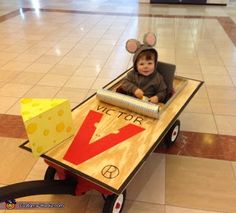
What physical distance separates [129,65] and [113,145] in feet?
6.56

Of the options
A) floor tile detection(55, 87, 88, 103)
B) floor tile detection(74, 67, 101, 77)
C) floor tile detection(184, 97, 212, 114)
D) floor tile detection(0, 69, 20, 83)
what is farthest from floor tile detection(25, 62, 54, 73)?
floor tile detection(184, 97, 212, 114)

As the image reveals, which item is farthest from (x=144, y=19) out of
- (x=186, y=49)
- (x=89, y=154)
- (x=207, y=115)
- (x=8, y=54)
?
(x=89, y=154)

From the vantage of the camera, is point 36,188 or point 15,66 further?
point 15,66

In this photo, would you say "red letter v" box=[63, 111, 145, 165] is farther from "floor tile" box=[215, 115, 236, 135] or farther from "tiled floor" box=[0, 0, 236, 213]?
"floor tile" box=[215, 115, 236, 135]

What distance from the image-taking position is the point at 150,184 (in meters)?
1.55

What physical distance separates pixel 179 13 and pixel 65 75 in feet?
11.8

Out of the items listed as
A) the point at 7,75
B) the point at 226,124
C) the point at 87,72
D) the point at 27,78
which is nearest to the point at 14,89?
the point at 27,78

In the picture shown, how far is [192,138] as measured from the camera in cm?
192

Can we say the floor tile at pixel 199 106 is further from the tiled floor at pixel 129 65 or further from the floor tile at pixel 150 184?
the floor tile at pixel 150 184

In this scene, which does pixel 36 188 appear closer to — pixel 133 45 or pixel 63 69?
pixel 133 45

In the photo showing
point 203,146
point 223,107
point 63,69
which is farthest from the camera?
point 63,69

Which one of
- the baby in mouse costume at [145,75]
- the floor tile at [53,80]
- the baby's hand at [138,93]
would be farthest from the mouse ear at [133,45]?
the floor tile at [53,80]

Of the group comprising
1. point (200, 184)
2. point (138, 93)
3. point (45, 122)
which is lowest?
point (200, 184)

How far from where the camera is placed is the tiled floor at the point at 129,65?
1516mm
